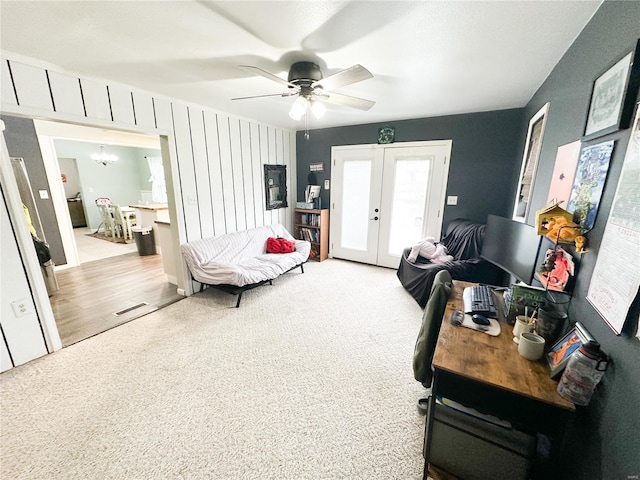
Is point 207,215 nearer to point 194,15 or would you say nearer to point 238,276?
point 238,276

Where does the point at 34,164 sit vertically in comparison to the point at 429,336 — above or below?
above

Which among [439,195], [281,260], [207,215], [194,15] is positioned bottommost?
[281,260]

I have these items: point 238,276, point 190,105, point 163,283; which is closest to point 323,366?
point 238,276

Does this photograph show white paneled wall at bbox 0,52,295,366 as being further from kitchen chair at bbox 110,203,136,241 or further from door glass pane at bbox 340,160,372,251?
kitchen chair at bbox 110,203,136,241

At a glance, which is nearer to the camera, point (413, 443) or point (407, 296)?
point (413, 443)

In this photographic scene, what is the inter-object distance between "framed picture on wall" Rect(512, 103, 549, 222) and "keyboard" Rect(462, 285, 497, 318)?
1050 mm

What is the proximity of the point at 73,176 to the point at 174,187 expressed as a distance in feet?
23.4

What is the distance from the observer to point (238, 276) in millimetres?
2863

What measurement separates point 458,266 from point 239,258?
2.81 metres

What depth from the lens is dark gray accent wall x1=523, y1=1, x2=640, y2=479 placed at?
0.77 meters

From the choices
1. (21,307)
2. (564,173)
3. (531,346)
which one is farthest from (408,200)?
(21,307)

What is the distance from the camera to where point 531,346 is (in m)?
1.13

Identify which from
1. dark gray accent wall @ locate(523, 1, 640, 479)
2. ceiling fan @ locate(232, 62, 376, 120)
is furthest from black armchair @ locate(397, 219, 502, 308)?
ceiling fan @ locate(232, 62, 376, 120)

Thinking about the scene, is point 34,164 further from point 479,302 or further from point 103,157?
point 479,302
